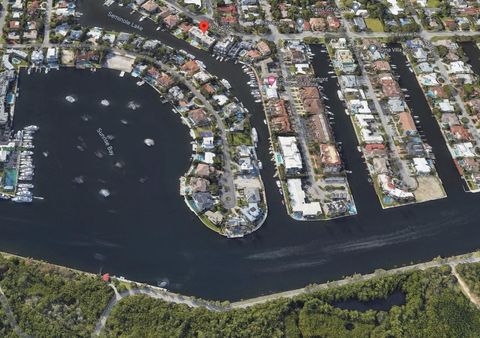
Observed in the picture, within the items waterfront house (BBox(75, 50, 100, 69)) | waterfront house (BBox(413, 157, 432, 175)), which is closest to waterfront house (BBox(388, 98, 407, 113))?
waterfront house (BBox(413, 157, 432, 175))

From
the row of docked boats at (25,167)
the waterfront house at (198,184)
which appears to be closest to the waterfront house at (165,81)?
the waterfront house at (198,184)

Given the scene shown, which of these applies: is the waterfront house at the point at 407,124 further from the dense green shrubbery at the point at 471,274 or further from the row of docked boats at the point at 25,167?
the row of docked boats at the point at 25,167

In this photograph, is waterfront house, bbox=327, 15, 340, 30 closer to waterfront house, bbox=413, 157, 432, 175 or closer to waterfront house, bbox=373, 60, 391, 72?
waterfront house, bbox=373, 60, 391, 72

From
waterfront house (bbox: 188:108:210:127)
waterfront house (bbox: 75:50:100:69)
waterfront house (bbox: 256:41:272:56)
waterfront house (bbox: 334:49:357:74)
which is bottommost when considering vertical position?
waterfront house (bbox: 334:49:357:74)

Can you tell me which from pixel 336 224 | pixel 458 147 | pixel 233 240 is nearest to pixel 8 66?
pixel 233 240

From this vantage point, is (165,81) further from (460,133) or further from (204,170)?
(460,133)

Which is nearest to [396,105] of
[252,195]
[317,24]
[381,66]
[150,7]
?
[381,66]
